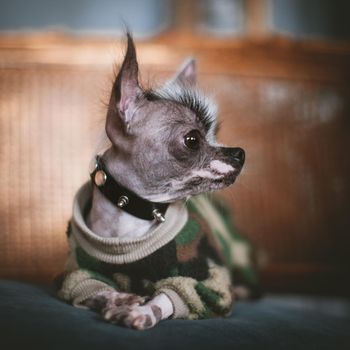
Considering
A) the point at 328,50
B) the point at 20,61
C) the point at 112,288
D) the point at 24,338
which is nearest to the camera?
the point at 24,338

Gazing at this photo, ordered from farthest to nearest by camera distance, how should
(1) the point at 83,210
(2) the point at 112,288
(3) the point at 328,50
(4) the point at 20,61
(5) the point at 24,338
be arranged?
(3) the point at 328,50, (4) the point at 20,61, (1) the point at 83,210, (2) the point at 112,288, (5) the point at 24,338

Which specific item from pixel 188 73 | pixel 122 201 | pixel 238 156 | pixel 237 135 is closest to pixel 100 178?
pixel 122 201

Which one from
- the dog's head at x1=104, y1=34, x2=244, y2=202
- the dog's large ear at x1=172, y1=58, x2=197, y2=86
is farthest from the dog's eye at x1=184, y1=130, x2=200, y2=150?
the dog's large ear at x1=172, y1=58, x2=197, y2=86

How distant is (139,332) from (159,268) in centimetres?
21

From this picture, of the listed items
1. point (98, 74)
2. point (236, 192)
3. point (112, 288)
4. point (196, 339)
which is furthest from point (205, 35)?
point (196, 339)

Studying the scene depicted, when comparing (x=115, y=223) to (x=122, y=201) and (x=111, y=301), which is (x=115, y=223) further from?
(x=111, y=301)

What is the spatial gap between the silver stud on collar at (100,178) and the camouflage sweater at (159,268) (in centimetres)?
10

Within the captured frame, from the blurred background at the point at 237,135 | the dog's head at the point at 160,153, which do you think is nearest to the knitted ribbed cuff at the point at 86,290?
the dog's head at the point at 160,153

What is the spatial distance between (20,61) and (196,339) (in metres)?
1.45

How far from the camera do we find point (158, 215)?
3.39ft

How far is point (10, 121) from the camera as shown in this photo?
73.2 inches

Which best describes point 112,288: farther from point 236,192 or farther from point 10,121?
point 10,121

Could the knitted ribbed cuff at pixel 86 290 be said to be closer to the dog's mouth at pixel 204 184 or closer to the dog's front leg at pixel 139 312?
the dog's front leg at pixel 139 312

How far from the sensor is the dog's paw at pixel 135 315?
32.3 inches
